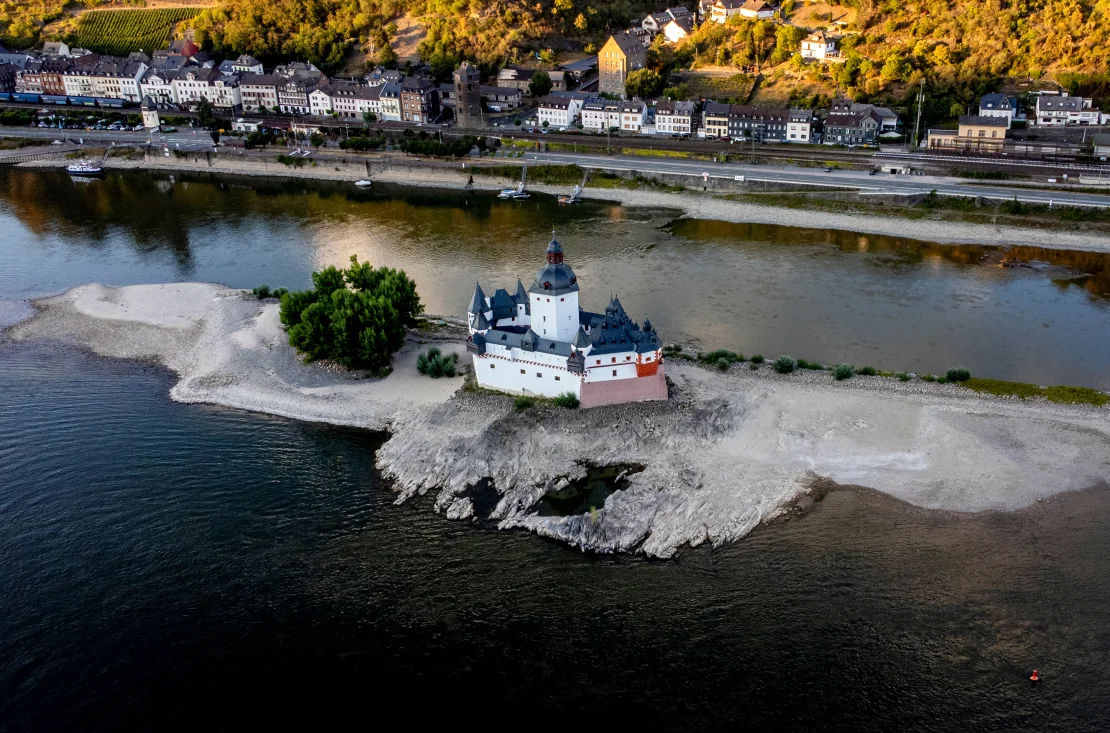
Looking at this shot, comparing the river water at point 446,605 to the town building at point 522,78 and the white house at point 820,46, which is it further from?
the town building at point 522,78

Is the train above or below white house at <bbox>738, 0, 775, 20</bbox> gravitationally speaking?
below

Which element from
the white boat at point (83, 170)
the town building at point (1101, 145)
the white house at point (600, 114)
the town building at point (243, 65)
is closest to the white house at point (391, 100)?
the white house at point (600, 114)

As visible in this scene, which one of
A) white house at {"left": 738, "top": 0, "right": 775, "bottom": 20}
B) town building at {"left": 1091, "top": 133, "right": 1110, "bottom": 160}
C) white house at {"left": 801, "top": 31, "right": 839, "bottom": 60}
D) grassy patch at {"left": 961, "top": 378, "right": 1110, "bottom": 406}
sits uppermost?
white house at {"left": 738, "top": 0, "right": 775, "bottom": 20}

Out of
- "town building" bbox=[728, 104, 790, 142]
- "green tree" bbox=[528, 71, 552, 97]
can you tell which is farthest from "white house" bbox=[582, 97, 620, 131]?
"town building" bbox=[728, 104, 790, 142]

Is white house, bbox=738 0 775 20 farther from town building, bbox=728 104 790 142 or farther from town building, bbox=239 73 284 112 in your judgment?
town building, bbox=239 73 284 112

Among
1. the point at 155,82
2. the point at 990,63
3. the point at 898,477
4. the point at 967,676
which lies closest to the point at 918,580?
the point at 967,676

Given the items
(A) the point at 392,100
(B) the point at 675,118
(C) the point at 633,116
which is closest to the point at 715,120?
(B) the point at 675,118
